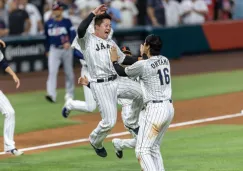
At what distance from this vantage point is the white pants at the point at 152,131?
1004 centimetres

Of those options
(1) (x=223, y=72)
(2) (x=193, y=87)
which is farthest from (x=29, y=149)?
(1) (x=223, y=72)

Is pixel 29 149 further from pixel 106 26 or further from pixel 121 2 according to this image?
pixel 121 2

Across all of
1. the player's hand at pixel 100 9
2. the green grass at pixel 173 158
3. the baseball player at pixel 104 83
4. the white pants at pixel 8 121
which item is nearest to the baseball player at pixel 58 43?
the green grass at pixel 173 158

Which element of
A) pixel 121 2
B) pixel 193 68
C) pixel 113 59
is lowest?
pixel 193 68

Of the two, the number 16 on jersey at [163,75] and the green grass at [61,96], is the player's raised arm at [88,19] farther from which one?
the green grass at [61,96]

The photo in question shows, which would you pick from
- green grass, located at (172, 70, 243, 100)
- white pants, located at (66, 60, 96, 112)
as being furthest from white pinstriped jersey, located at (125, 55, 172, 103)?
green grass, located at (172, 70, 243, 100)

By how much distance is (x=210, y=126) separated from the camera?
50.4ft

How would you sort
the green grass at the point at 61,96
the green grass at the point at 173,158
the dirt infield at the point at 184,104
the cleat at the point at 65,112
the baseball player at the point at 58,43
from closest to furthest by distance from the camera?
the green grass at the point at 173,158 → the dirt infield at the point at 184,104 → the cleat at the point at 65,112 → the green grass at the point at 61,96 → the baseball player at the point at 58,43

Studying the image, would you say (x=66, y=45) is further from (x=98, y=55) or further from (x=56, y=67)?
(x=98, y=55)

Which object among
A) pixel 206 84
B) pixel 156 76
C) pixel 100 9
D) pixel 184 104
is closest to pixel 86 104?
pixel 184 104

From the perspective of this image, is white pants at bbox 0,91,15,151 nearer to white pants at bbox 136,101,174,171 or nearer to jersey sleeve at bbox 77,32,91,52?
jersey sleeve at bbox 77,32,91,52

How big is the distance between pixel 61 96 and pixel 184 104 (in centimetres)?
322

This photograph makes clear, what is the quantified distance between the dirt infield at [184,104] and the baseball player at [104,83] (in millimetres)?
2430

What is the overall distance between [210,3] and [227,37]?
68.5 inches
